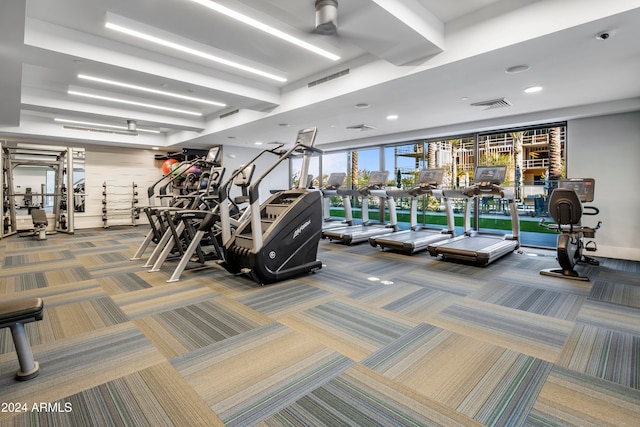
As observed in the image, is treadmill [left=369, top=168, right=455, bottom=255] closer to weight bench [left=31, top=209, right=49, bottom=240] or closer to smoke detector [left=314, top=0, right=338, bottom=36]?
smoke detector [left=314, top=0, right=338, bottom=36]

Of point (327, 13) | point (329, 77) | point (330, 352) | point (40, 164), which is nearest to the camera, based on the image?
point (330, 352)

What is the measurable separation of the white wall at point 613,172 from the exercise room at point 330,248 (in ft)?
0.11

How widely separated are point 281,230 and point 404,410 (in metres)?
2.59

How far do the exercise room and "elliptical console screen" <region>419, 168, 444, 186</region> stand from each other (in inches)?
2.3

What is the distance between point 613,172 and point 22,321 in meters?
7.92

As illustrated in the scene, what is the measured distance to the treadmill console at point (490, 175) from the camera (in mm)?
5426

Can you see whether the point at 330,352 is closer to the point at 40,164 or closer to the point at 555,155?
the point at 555,155

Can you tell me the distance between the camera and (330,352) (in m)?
2.21

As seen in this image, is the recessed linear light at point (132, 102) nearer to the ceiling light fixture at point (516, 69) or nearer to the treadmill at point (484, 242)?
the treadmill at point (484, 242)

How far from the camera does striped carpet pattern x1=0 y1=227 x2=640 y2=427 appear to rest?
5.34ft

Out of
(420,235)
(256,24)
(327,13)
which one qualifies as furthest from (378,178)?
(327,13)

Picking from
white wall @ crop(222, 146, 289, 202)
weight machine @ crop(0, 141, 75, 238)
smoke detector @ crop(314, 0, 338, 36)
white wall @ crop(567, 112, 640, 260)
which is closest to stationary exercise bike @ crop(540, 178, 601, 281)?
white wall @ crop(567, 112, 640, 260)

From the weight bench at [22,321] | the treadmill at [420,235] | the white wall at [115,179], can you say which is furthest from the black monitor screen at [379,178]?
the white wall at [115,179]

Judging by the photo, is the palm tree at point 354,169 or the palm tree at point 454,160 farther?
the palm tree at point 354,169
